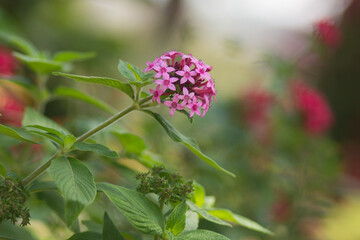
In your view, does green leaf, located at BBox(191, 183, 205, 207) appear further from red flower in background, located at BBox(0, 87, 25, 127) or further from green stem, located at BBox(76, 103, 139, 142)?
red flower in background, located at BBox(0, 87, 25, 127)

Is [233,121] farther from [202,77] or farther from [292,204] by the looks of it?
[202,77]

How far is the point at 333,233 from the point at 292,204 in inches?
31.8

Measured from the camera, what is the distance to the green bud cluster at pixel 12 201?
53cm

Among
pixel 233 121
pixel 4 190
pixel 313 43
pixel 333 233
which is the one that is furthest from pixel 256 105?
pixel 4 190

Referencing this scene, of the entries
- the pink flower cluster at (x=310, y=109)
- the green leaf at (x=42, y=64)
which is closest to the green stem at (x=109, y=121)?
the green leaf at (x=42, y=64)

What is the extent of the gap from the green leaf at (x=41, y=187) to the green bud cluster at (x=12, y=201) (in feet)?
0.19

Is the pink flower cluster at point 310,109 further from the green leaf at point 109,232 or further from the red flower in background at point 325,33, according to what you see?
the green leaf at point 109,232

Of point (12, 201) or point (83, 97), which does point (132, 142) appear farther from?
point (12, 201)

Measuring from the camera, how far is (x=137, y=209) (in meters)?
0.55

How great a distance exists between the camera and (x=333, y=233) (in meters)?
2.38

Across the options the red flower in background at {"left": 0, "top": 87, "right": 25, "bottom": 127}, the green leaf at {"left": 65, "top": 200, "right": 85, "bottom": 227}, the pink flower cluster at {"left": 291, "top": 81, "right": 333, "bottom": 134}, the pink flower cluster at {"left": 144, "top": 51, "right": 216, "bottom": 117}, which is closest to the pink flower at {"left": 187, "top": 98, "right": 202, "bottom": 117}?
the pink flower cluster at {"left": 144, "top": 51, "right": 216, "bottom": 117}

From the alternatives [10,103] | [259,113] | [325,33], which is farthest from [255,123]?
[10,103]

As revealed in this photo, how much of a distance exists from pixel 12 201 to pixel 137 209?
0.16 meters

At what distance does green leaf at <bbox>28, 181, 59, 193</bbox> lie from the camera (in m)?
0.63
